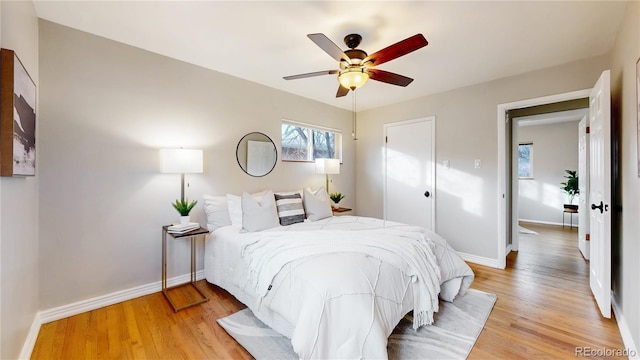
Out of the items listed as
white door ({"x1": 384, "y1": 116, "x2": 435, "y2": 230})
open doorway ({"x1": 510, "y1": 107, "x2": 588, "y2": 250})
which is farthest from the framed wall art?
open doorway ({"x1": 510, "y1": 107, "x2": 588, "y2": 250})

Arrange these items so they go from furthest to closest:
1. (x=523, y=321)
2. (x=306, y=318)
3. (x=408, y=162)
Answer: (x=408, y=162), (x=523, y=321), (x=306, y=318)

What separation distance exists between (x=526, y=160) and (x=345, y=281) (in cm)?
725

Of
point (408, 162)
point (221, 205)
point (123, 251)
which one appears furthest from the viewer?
point (408, 162)

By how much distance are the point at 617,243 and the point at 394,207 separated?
98.4 inches

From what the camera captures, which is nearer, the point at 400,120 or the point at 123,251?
the point at 123,251

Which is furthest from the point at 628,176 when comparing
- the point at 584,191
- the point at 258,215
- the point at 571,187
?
the point at 571,187

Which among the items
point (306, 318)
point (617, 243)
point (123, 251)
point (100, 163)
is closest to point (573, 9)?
point (617, 243)

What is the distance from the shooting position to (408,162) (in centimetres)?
421

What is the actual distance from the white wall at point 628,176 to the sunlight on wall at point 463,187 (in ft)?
4.21

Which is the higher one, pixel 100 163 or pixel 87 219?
pixel 100 163

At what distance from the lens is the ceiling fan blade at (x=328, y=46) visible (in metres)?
1.72

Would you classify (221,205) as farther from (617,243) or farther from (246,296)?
(617,243)

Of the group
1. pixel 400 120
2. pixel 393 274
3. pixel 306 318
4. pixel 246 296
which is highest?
pixel 400 120

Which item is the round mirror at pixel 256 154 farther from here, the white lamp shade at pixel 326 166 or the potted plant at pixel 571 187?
the potted plant at pixel 571 187
